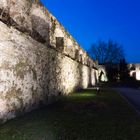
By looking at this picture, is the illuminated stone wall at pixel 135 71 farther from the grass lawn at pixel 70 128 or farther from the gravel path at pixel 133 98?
the grass lawn at pixel 70 128

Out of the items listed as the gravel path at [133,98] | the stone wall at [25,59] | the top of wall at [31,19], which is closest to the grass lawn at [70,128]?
the stone wall at [25,59]

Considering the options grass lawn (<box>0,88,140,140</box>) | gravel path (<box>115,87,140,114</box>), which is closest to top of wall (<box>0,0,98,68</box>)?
grass lawn (<box>0,88,140,140</box>)

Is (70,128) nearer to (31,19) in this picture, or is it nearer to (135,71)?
(31,19)

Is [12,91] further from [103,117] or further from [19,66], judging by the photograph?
[103,117]

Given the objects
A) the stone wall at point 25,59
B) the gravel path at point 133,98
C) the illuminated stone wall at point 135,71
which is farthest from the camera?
the illuminated stone wall at point 135,71

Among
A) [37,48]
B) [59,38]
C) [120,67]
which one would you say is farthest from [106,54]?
[37,48]

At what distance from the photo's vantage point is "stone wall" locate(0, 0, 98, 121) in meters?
5.11

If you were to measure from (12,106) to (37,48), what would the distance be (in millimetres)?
2447

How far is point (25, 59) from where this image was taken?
619cm

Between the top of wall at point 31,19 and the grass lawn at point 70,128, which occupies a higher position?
the top of wall at point 31,19

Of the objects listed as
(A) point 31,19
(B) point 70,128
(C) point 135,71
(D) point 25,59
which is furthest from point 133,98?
(C) point 135,71

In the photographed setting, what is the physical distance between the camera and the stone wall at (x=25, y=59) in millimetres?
5113

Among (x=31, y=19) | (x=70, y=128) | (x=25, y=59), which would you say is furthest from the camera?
(x=31, y=19)

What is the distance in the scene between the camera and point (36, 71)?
704 centimetres
